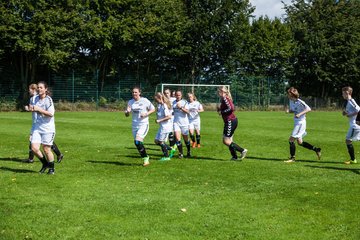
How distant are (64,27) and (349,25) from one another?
33.4 meters

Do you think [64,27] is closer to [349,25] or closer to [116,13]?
[116,13]

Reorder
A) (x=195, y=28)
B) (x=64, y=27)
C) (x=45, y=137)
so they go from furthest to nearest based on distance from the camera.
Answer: (x=195, y=28), (x=64, y=27), (x=45, y=137)

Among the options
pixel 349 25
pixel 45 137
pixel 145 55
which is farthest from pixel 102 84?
pixel 45 137

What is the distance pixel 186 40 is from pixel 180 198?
143 feet

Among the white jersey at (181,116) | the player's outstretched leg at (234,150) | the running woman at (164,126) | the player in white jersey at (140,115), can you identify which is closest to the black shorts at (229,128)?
the player's outstretched leg at (234,150)

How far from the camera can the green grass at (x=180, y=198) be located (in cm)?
684

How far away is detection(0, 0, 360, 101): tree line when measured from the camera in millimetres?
42469

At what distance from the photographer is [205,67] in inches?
2101

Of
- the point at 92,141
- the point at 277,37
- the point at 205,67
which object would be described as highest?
the point at 277,37

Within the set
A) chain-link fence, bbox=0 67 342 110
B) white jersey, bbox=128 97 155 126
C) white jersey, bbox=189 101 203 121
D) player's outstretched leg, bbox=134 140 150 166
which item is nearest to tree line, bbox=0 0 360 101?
chain-link fence, bbox=0 67 342 110

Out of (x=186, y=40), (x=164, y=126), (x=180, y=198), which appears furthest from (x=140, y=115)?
(x=186, y=40)

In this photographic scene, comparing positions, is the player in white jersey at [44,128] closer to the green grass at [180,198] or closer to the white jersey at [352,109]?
the green grass at [180,198]

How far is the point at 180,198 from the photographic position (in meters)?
8.77

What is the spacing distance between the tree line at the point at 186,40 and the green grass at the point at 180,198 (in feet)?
96.3
